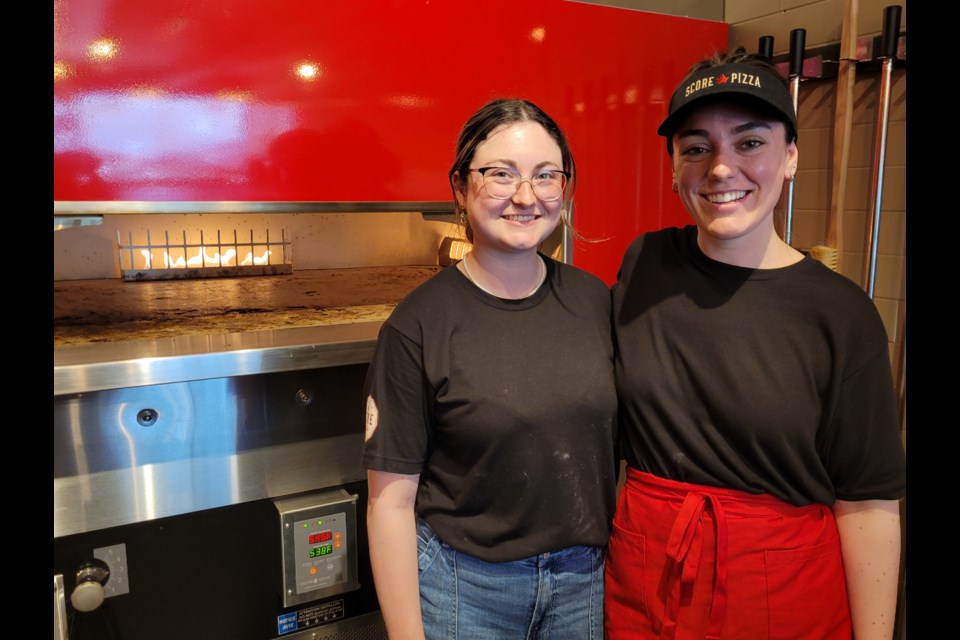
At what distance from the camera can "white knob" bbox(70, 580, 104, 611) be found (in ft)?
4.36

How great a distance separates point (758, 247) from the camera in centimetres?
117

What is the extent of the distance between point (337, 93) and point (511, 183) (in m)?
0.66

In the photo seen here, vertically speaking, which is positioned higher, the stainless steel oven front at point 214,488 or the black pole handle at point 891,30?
the black pole handle at point 891,30

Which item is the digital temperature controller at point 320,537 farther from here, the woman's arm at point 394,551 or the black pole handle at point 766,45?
the black pole handle at point 766,45

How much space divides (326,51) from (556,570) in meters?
1.23

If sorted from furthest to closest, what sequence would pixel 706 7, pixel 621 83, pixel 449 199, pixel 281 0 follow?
pixel 706 7 → pixel 621 83 → pixel 449 199 → pixel 281 0

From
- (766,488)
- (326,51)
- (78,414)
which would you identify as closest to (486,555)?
(766,488)

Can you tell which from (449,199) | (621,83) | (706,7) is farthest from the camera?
(706,7)

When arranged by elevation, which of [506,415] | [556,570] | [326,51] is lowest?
[556,570]

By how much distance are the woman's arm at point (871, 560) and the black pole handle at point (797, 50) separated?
4.84ft

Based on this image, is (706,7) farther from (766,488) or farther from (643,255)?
(766,488)

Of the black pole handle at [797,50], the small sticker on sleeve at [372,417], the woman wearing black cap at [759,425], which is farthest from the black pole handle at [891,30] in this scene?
the small sticker on sleeve at [372,417]

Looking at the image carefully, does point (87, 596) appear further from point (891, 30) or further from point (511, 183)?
point (891, 30)

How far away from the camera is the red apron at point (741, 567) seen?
1.12 m
